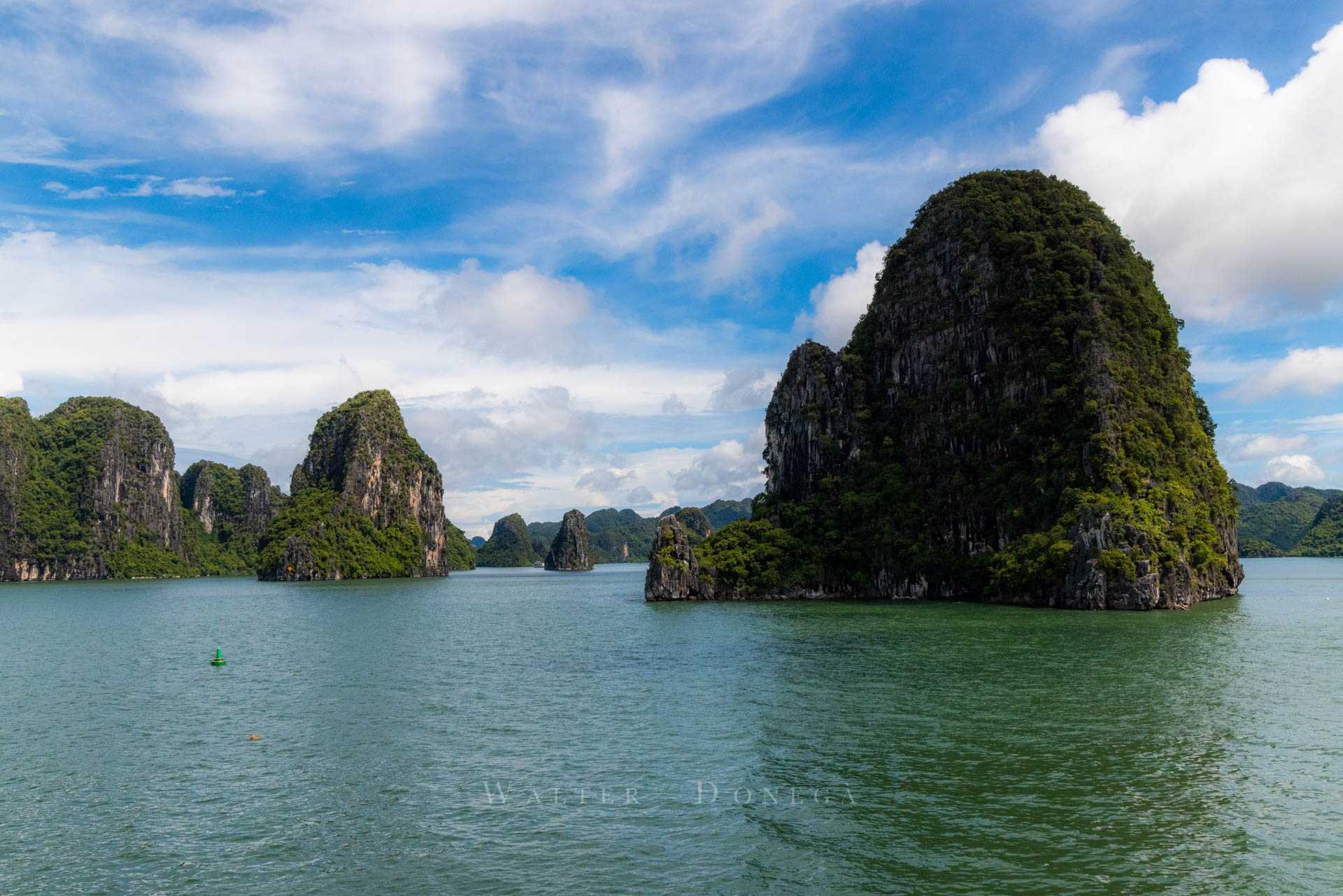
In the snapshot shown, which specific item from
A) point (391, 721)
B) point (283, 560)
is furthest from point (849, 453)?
point (283, 560)

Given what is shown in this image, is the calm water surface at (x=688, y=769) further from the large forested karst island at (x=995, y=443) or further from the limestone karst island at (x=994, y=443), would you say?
the large forested karst island at (x=995, y=443)

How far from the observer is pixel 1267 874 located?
1997cm

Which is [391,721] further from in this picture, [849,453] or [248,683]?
[849,453]

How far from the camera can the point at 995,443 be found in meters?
116

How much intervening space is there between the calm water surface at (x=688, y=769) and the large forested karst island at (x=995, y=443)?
3458 cm

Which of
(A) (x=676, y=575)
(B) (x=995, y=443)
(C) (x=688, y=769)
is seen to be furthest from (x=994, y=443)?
(C) (x=688, y=769)

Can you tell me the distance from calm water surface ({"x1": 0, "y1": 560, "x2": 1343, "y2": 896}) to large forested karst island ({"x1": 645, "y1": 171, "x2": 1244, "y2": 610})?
34.6 meters

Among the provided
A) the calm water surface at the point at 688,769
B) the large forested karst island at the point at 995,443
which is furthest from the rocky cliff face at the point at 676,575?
the calm water surface at the point at 688,769

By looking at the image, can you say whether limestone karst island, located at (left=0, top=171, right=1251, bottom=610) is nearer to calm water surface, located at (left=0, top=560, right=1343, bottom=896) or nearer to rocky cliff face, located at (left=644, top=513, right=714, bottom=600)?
rocky cliff face, located at (left=644, top=513, right=714, bottom=600)

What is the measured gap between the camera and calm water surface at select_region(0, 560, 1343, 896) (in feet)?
68.1

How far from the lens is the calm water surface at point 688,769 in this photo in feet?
68.1

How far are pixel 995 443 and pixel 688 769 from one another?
96.9 meters

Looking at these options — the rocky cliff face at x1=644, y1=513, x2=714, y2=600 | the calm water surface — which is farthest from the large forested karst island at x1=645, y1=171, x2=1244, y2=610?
the calm water surface

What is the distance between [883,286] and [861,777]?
125 meters
